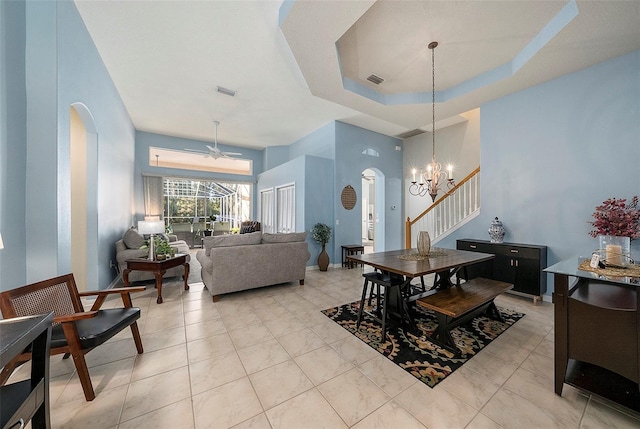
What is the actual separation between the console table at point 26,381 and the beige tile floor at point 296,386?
490 millimetres

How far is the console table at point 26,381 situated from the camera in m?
0.92

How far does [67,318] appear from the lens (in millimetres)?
1530

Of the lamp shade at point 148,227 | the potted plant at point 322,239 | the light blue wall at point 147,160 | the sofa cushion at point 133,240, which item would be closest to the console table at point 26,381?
the lamp shade at point 148,227

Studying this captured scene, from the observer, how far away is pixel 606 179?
9.80 ft

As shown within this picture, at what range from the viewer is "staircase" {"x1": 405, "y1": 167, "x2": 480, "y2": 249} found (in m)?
4.51

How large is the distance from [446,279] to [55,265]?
425cm

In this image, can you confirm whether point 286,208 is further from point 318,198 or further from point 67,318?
point 67,318

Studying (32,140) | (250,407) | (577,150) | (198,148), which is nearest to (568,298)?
(250,407)

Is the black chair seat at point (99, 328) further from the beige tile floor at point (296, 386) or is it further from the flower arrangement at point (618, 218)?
the flower arrangement at point (618, 218)

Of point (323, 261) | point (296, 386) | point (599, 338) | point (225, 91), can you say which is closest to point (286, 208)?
point (323, 261)

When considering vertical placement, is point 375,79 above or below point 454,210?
above

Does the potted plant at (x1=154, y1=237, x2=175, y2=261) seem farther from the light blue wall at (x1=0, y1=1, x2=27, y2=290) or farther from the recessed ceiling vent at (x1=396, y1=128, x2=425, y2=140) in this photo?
the recessed ceiling vent at (x1=396, y1=128, x2=425, y2=140)

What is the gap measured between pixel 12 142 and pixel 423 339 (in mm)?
4237

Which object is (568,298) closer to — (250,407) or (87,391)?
(250,407)
